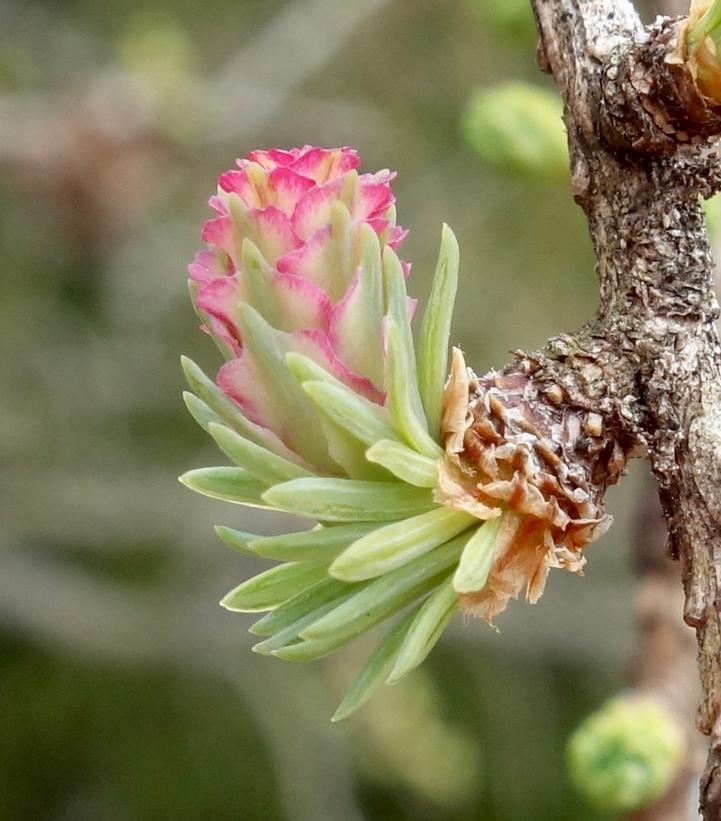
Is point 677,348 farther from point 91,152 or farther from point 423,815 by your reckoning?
point 423,815

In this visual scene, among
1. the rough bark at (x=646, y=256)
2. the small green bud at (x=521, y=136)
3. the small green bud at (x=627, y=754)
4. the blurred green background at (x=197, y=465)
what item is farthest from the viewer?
the blurred green background at (x=197, y=465)

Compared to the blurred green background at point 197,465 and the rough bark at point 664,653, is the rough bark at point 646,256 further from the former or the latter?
the blurred green background at point 197,465

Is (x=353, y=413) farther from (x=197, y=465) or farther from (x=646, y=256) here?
(x=197, y=465)

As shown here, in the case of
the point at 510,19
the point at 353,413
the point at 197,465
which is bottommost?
the point at 353,413

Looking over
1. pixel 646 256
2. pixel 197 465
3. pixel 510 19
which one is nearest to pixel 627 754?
pixel 646 256

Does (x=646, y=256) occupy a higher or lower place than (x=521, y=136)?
lower

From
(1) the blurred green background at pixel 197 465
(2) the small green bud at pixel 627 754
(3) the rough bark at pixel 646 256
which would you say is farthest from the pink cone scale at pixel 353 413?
(1) the blurred green background at pixel 197 465

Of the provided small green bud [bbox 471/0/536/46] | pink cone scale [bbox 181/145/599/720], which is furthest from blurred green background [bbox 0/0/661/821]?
pink cone scale [bbox 181/145/599/720]

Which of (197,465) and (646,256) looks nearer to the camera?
(646,256)
